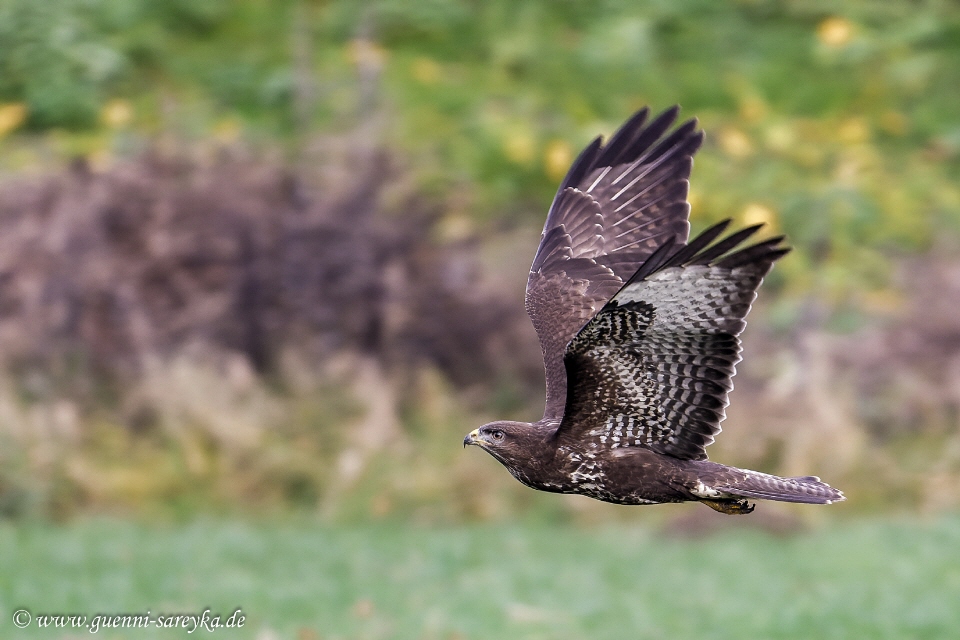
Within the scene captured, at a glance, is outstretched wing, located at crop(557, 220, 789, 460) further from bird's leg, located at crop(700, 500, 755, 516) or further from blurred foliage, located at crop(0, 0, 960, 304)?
blurred foliage, located at crop(0, 0, 960, 304)

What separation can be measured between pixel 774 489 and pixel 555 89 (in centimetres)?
1245

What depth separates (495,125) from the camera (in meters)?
14.3

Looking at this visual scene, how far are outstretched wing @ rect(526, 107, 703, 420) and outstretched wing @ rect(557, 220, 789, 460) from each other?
106 cm

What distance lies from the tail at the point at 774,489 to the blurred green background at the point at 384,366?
16.5 feet

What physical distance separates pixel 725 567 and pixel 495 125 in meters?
5.72

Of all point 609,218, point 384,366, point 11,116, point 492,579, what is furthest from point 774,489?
point 11,116

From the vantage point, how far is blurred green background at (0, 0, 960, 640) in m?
9.59

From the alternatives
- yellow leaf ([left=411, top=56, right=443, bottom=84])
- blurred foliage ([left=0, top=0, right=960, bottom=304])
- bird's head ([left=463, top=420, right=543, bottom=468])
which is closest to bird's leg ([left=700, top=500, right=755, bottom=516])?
bird's head ([left=463, top=420, right=543, bottom=468])

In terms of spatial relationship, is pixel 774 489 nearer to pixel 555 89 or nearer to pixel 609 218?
pixel 609 218

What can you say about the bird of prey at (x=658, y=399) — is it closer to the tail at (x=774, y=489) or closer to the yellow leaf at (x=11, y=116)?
the tail at (x=774, y=489)

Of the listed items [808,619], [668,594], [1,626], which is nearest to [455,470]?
[668,594]

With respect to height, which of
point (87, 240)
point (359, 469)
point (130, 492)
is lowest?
point (130, 492)

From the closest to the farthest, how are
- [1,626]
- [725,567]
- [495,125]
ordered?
[1,626]
[725,567]
[495,125]

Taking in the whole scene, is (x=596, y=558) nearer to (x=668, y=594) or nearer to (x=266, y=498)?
(x=668, y=594)
